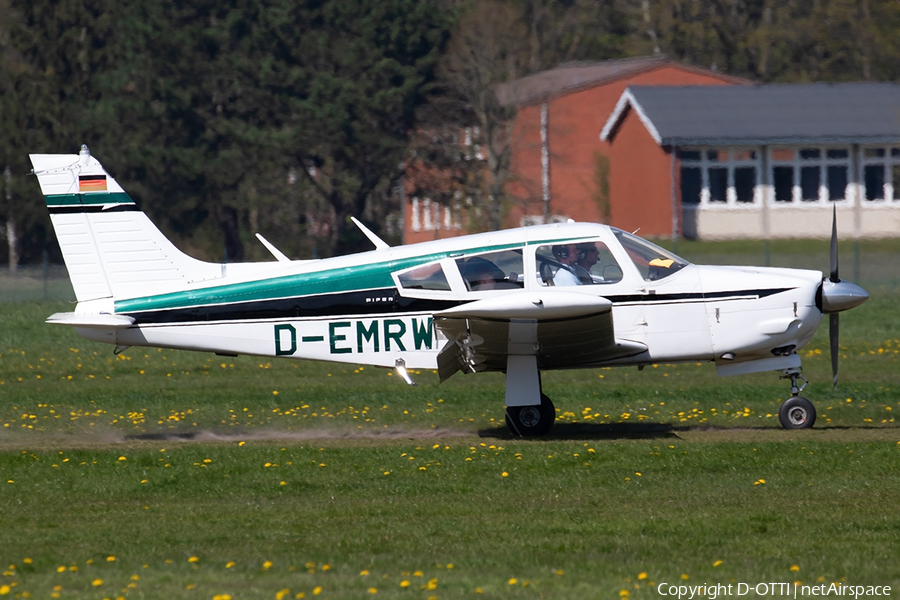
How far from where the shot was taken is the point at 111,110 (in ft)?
134

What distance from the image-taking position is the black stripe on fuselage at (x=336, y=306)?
1151 centimetres

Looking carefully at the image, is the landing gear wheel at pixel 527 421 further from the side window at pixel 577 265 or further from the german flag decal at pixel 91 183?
the german flag decal at pixel 91 183

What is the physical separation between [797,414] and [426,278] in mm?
4114

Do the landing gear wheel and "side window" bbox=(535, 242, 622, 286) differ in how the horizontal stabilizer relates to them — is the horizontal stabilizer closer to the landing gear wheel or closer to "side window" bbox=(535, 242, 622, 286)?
the landing gear wheel

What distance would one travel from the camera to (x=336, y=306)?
1174 cm

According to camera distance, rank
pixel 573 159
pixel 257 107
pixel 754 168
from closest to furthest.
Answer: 1. pixel 754 168
2. pixel 257 107
3. pixel 573 159

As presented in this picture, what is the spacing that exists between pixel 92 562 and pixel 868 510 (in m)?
5.51

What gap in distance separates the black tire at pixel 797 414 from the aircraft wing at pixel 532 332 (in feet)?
5.76

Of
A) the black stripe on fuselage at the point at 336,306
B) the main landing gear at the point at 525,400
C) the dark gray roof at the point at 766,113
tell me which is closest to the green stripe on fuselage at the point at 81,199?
the black stripe on fuselage at the point at 336,306

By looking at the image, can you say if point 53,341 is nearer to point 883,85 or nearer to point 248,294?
point 248,294

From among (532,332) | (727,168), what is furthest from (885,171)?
(532,332)

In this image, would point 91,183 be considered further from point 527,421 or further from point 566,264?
point 527,421

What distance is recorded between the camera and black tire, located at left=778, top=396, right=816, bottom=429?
11.9 metres

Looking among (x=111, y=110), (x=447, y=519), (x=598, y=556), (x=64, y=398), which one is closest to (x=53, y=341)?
(x=64, y=398)
